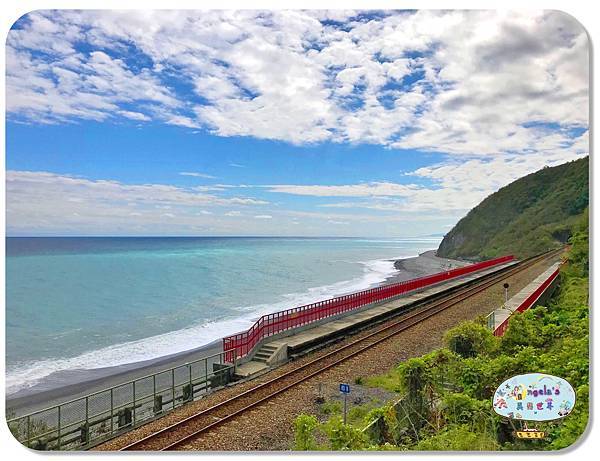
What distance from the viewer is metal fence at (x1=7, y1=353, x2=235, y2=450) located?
16.8 ft

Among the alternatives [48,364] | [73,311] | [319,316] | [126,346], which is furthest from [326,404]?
[73,311]

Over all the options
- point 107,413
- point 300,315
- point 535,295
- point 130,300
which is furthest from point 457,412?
point 130,300

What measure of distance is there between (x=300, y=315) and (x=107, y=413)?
411cm

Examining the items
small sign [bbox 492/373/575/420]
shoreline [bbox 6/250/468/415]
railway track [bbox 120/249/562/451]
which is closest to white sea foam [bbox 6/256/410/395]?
shoreline [bbox 6/250/468/415]

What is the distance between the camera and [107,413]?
26.9 feet

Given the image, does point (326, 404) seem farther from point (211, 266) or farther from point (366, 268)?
point (211, 266)

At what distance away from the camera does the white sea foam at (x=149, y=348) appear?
1212cm

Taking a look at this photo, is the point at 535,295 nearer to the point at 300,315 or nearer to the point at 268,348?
the point at 300,315

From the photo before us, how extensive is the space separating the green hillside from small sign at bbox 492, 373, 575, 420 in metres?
2.06

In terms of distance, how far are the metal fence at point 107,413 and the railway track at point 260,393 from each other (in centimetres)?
60

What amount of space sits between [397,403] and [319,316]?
5.56 metres

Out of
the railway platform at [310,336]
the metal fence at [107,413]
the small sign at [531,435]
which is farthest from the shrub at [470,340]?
the metal fence at [107,413]

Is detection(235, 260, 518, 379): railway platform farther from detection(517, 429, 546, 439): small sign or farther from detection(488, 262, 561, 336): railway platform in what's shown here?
detection(517, 429, 546, 439): small sign

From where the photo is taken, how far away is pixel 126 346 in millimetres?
15531
